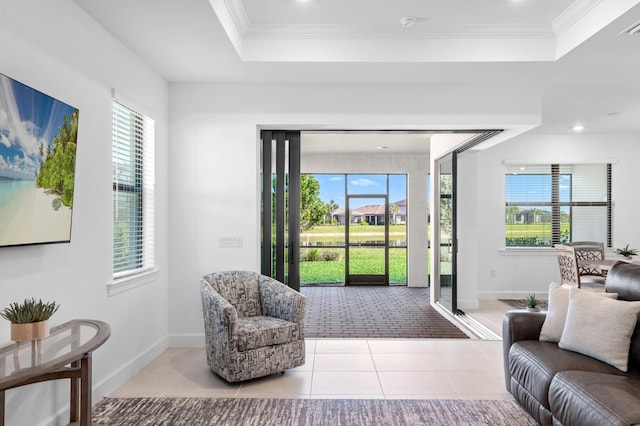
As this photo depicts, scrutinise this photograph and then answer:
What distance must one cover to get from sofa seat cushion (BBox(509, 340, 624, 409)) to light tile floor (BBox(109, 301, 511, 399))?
0.44m

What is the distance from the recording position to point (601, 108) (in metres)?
5.51

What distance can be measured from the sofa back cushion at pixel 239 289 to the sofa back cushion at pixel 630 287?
2771 millimetres

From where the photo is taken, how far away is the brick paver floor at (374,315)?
5121 mm

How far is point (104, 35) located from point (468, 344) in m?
4.31

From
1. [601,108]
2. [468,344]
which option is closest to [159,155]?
[468,344]

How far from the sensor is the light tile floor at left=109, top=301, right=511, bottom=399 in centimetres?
324

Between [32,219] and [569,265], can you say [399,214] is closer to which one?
[569,265]

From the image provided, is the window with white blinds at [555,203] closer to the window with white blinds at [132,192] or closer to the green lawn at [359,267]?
the green lawn at [359,267]

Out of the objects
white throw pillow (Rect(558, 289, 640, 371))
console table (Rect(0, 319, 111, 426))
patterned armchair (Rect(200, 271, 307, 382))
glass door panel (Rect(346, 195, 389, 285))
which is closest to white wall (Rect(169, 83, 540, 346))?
patterned armchair (Rect(200, 271, 307, 382))

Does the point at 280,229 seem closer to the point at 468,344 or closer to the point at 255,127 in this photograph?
the point at 255,127

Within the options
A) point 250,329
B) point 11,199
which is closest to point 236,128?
point 250,329

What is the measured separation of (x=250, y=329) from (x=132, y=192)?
1.54m

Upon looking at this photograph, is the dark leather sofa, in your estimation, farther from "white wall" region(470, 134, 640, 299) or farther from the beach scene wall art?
"white wall" region(470, 134, 640, 299)

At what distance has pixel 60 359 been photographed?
1860 mm
